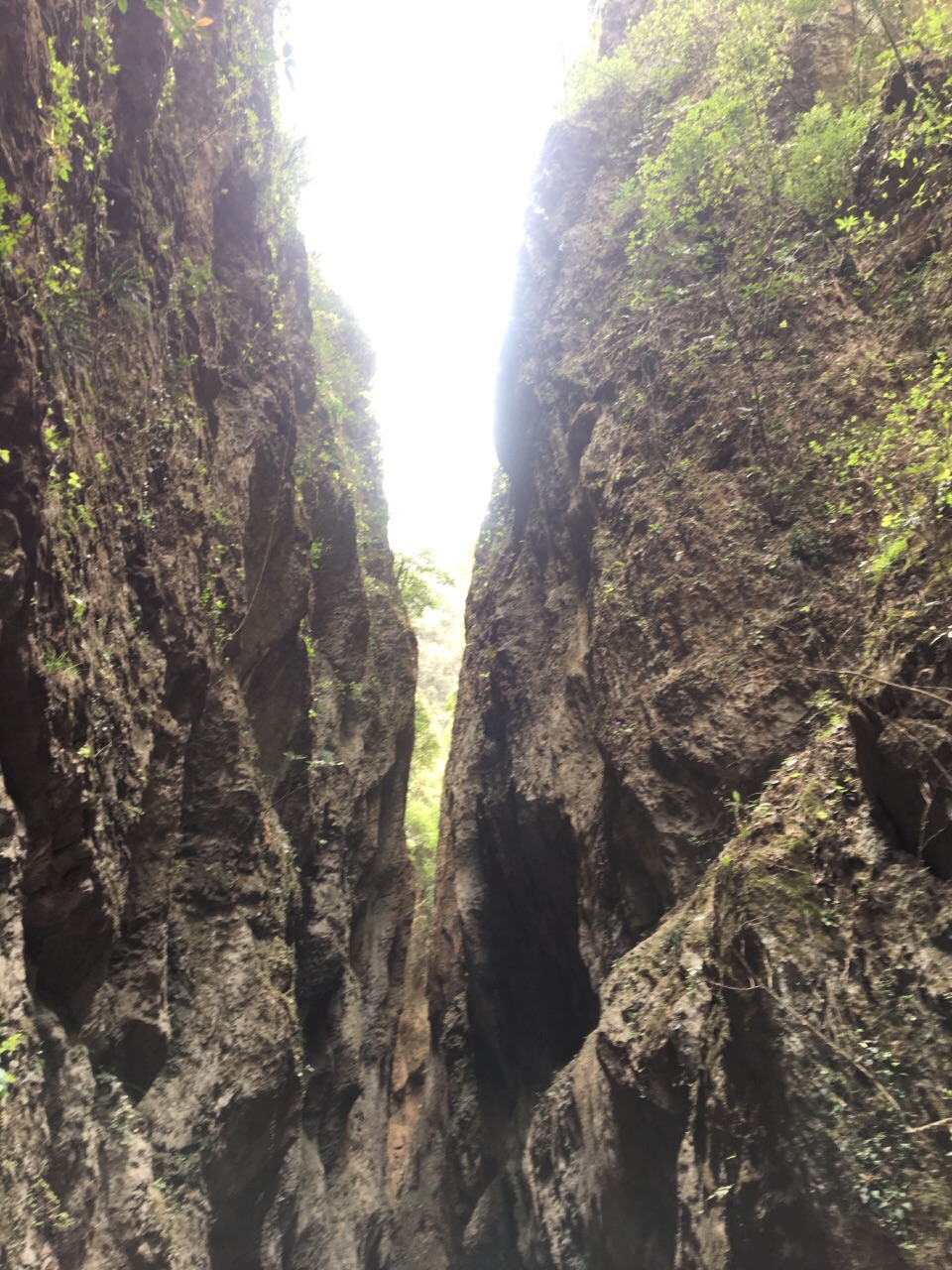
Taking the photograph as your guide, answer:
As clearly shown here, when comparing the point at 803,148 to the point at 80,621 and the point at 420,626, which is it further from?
the point at 420,626

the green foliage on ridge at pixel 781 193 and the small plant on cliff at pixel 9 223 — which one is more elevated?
the green foliage on ridge at pixel 781 193

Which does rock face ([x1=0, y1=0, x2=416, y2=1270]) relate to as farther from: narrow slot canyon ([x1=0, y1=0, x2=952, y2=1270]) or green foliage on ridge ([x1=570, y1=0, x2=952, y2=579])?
green foliage on ridge ([x1=570, y1=0, x2=952, y2=579])

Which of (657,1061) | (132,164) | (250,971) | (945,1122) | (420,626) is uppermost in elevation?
(420,626)

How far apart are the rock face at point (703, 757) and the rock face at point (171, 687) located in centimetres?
256

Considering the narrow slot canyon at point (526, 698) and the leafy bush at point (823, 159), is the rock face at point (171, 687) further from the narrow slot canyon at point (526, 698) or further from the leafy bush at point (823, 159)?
the leafy bush at point (823, 159)

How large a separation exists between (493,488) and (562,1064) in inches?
444

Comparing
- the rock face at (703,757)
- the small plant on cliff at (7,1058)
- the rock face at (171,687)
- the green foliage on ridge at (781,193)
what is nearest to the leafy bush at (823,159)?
the green foliage on ridge at (781,193)

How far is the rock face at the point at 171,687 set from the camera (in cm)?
446

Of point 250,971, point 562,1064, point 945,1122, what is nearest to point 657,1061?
point 945,1122

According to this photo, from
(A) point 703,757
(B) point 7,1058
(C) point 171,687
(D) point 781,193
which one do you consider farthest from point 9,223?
(D) point 781,193

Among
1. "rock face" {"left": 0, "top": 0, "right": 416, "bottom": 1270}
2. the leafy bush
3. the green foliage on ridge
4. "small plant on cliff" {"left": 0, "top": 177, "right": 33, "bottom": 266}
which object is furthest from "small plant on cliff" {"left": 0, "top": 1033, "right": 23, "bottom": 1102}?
the leafy bush

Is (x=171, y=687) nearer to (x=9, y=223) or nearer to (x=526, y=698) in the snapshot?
(x=9, y=223)

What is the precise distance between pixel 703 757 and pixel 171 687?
5024 millimetres

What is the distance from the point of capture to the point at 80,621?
505 cm
